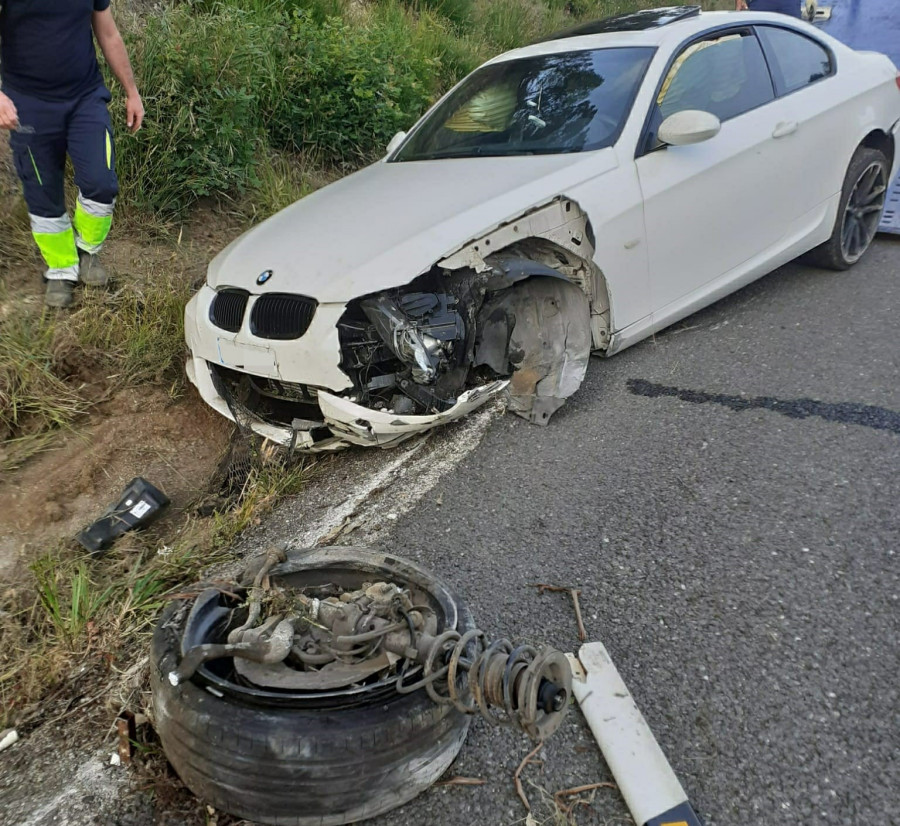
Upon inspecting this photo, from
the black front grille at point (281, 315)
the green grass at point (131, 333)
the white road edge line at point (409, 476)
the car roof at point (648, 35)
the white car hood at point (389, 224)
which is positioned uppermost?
the car roof at point (648, 35)

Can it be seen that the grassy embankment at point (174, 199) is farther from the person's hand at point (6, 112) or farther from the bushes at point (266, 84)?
the person's hand at point (6, 112)

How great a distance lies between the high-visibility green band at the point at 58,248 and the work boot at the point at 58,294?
9cm

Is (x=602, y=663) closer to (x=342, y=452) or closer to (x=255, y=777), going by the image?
(x=255, y=777)

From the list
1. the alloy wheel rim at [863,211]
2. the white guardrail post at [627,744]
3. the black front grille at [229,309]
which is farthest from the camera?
the alloy wheel rim at [863,211]

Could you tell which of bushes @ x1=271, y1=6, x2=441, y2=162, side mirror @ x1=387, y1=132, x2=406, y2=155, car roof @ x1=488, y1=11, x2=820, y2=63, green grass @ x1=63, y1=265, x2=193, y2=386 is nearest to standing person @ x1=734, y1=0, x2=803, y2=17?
car roof @ x1=488, y1=11, x2=820, y2=63

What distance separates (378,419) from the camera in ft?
10.6

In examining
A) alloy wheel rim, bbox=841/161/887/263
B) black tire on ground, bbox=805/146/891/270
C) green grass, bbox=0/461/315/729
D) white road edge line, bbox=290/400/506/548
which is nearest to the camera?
green grass, bbox=0/461/315/729

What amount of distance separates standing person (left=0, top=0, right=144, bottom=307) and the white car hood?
1.04m

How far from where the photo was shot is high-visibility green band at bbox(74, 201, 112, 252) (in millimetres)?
4391

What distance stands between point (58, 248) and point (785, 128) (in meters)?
4.08

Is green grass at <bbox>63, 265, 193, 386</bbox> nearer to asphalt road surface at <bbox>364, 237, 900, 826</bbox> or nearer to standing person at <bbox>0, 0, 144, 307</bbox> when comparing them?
→ standing person at <bbox>0, 0, 144, 307</bbox>

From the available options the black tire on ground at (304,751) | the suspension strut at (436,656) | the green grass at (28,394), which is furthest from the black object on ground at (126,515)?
the black tire on ground at (304,751)

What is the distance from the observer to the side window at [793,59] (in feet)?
15.3

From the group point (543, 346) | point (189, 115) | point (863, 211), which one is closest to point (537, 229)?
point (543, 346)
